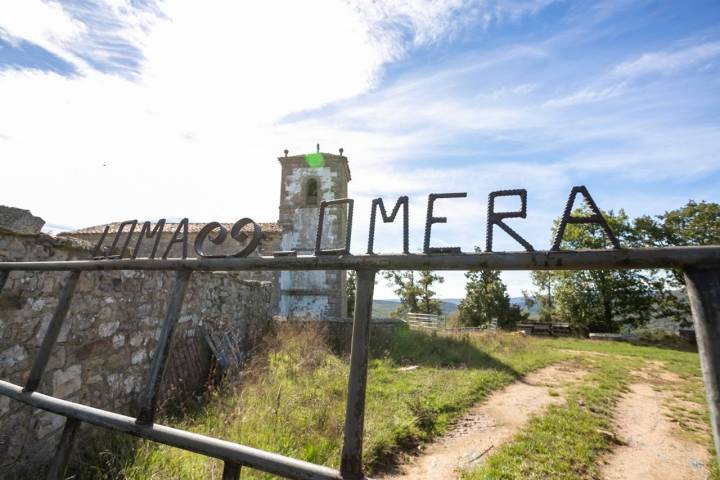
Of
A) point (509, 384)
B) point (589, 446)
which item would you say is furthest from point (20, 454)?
point (509, 384)

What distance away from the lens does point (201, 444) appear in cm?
138

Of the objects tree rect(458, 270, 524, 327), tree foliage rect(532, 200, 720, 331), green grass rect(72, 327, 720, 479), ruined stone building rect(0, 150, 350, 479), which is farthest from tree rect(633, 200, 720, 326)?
ruined stone building rect(0, 150, 350, 479)

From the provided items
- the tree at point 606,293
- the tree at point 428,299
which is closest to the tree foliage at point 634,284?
the tree at point 606,293

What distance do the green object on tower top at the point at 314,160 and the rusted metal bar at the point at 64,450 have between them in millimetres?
15917

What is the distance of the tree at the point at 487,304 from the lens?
95.3 feet

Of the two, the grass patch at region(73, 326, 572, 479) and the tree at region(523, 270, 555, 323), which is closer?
the grass patch at region(73, 326, 572, 479)

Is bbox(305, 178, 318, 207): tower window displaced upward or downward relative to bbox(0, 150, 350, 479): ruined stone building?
upward

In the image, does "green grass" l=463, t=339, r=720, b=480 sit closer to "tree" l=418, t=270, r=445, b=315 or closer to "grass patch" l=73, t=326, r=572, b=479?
"grass patch" l=73, t=326, r=572, b=479

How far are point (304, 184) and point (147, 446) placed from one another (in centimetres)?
1443

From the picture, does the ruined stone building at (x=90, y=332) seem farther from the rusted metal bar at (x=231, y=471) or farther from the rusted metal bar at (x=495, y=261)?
the rusted metal bar at (x=231, y=471)

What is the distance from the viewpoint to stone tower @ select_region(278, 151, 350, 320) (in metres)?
15.4

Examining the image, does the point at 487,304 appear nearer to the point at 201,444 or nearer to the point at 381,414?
the point at 381,414

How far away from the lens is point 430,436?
4773mm

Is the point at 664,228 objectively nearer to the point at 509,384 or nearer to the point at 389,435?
the point at 509,384
